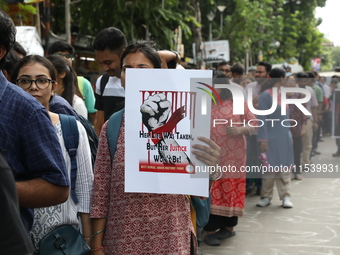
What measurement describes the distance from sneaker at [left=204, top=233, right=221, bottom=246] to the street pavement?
1.8 inches

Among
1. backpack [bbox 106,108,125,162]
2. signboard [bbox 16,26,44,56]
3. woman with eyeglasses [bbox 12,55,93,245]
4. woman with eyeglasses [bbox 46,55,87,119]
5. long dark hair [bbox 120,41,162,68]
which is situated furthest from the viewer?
signboard [bbox 16,26,44,56]

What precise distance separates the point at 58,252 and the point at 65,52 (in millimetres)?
2971

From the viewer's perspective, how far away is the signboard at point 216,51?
2281 cm

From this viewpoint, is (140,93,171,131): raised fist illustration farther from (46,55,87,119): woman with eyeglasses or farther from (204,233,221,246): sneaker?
(204,233,221,246): sneaker

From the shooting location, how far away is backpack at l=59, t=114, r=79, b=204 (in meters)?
2.60

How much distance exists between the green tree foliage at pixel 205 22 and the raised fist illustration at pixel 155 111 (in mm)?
9116

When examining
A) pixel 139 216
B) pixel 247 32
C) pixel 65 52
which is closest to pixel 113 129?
pixel 139 216

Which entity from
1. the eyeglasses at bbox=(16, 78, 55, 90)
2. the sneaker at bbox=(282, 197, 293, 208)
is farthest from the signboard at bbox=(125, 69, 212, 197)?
the sneaker at bbox=(282, 197, 293, 208)

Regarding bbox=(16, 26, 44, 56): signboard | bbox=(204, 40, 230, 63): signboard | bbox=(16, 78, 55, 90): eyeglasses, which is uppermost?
bbox=(204, 40, 230, 63): signboard

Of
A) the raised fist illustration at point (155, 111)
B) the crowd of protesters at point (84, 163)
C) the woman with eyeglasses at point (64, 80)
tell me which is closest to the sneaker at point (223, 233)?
the crowd of protesters at point (84, 163)

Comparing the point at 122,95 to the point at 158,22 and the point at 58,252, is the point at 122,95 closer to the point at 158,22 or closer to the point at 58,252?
the point at 58,252

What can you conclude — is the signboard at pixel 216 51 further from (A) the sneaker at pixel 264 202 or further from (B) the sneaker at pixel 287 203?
(B) the sneaker at pixel 287 203

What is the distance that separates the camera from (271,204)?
299 inches

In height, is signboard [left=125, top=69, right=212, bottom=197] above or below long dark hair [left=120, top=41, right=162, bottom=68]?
below
